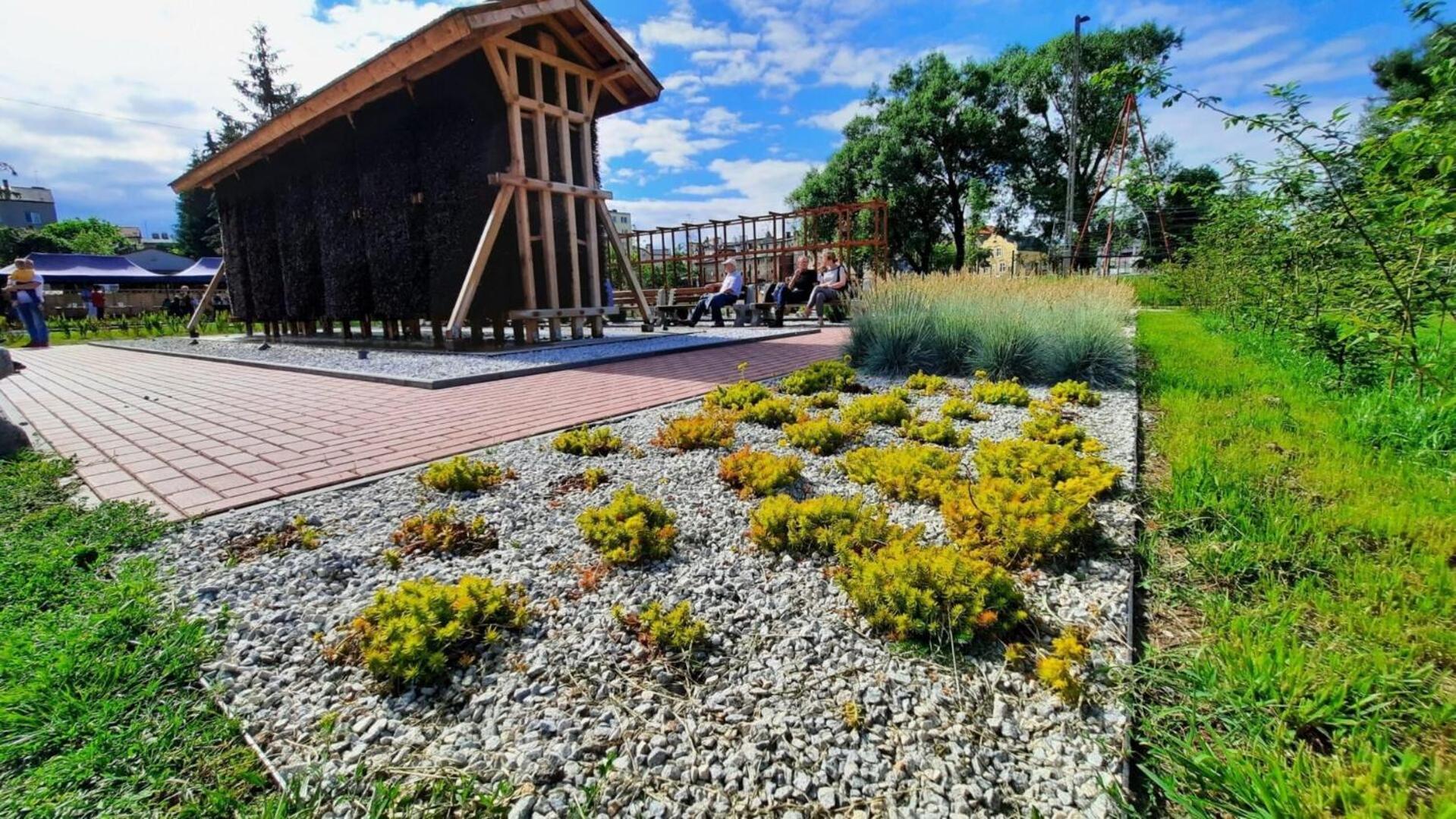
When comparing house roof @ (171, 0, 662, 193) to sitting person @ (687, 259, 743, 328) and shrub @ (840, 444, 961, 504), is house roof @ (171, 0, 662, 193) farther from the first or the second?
shrub @ (840, 444, 961, 504)

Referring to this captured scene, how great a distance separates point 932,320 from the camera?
569 cm

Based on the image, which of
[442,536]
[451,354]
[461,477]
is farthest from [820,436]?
[451,354]

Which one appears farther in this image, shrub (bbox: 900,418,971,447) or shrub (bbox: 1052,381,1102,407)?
shrub (bbox: 1052,381,1102,407)

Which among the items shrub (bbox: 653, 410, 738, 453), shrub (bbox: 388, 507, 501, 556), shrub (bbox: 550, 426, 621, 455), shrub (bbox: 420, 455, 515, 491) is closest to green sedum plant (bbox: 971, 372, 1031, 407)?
shrub (bbox: 653, 410, 738, 453)

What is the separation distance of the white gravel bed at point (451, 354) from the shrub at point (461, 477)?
9.33 ft

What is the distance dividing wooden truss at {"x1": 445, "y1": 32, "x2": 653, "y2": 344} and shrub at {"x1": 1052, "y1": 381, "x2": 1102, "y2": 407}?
639 cm

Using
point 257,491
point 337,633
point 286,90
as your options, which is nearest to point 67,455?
point 257,491

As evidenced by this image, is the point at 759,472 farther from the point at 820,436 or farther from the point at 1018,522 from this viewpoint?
the point at 1018,522

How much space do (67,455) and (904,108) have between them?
88.3 ft

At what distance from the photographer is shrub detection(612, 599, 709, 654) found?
62.2 inches

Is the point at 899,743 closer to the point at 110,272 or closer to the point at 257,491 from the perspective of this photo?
the point at 257,491

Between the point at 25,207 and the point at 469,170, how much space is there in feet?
284

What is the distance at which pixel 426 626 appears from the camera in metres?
1.52

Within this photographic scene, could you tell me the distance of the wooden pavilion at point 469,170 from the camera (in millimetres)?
7629
